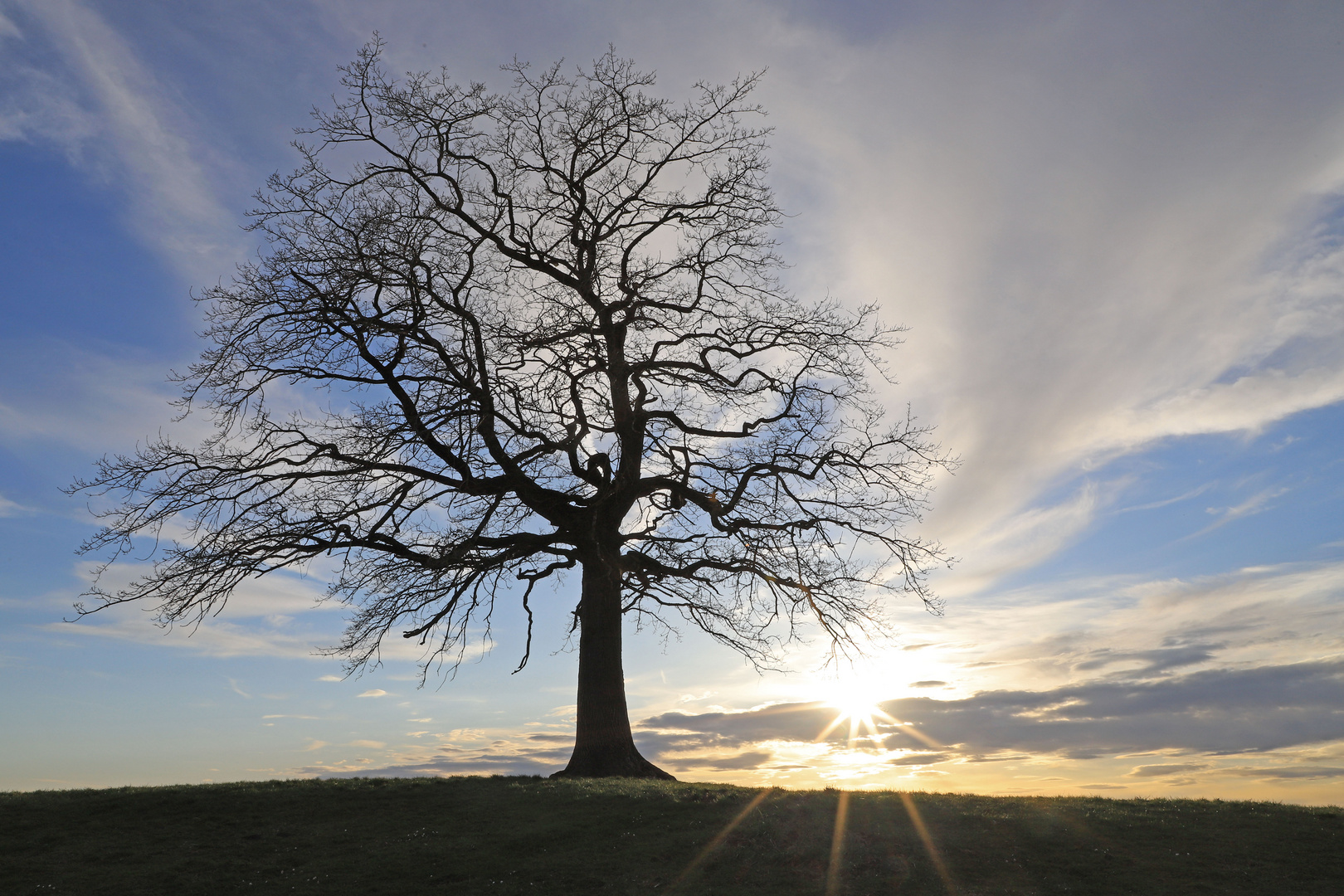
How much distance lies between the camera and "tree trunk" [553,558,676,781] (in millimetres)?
17594

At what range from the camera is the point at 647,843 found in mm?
12617

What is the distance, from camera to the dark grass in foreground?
11391mm

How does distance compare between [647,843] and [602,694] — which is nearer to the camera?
[647,843]

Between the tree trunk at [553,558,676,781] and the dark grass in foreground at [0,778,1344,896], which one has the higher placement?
the tree trunk at [553,558,676,781]

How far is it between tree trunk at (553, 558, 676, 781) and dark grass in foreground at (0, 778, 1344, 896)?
201cm

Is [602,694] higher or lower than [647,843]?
higher

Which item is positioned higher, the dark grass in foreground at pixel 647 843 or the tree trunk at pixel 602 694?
the tree trunk at pixel 602 694

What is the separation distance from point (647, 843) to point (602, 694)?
541 cm

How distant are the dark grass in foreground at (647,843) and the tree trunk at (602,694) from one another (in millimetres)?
2006

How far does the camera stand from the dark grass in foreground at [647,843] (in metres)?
11.4

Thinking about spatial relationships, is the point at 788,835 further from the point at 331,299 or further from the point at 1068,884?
the point at 331,299

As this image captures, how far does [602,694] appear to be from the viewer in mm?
17875

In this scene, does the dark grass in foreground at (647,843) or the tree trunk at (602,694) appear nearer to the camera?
the dark grass in foreground at (647,843)

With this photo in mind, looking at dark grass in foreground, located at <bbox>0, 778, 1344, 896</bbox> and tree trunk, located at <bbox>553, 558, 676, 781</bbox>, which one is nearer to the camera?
dark grass in foreground, located at <bbox>0, 778, 1344, 896</bbox>
